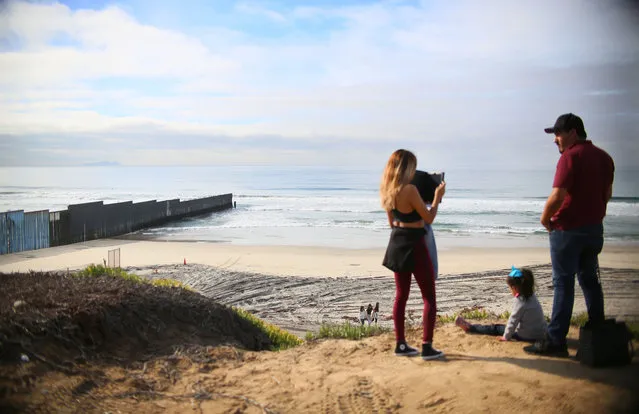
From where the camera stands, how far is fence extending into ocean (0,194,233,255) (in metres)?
15.4

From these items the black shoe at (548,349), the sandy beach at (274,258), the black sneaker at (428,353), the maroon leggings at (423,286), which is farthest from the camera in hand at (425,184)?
the sandy beach at (274,258)

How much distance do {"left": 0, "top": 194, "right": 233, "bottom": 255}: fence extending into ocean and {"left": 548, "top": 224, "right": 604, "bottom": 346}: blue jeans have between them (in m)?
14.2

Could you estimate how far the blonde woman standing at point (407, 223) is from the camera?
4.32 meters

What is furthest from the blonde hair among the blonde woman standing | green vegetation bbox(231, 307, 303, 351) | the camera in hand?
green vegetation bbox(231, 307, 303, 351)

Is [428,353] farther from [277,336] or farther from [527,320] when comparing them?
[277,336]

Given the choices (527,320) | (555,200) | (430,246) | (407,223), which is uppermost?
(555,200)

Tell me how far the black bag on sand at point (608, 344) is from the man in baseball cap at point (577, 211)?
0.17 meters

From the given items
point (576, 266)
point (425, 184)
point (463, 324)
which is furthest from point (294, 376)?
point (576, 266)

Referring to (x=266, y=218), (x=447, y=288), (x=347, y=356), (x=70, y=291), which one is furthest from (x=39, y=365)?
(x=266, y=218)

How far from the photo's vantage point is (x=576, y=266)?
4.24 meters

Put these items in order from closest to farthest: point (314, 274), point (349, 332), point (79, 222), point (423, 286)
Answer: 1. point (423, 286)
2. point (349, 332)
3. point (314, 274)
4. point (79, 222)

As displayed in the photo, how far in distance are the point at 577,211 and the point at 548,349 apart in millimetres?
1160

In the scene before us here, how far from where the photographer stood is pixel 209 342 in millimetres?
5547

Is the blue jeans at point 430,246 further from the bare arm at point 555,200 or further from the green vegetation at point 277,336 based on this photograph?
the green vegetation at point 277,336
